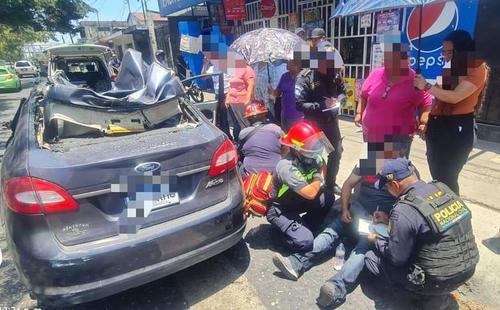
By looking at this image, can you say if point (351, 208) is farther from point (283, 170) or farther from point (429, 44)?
point (429, 44)

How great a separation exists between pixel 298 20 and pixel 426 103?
19.2 ft

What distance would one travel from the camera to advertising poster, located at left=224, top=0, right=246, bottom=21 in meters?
9.91

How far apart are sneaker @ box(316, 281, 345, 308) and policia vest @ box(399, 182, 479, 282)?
0.57 metres

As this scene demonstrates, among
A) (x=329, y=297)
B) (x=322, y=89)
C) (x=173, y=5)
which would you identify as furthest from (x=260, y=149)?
(x=173, y=5)

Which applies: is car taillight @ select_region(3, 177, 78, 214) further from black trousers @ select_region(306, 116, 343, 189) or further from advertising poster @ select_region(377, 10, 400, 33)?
advertising poster @ select_region(377, 10, 400, 33)

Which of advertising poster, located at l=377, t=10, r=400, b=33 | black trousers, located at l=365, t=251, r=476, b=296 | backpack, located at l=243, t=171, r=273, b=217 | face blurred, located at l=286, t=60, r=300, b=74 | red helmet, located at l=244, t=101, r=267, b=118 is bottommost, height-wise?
black trousers, located at l=365, t=251, r=476, b=296

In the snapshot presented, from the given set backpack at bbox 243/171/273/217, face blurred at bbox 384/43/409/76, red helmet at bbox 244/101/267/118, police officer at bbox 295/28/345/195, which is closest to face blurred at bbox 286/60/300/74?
police officer at bbox 295/28/345/195

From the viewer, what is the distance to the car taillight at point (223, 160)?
7.93ft

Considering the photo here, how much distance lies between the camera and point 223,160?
2.48 m

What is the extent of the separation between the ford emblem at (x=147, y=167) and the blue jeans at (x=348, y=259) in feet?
4.29

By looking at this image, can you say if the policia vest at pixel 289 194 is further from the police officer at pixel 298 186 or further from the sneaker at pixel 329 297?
the sneaker at pixel 329 297

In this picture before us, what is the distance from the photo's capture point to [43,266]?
1909mm

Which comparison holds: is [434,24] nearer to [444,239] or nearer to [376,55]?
[376,55]

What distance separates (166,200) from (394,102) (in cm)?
210
